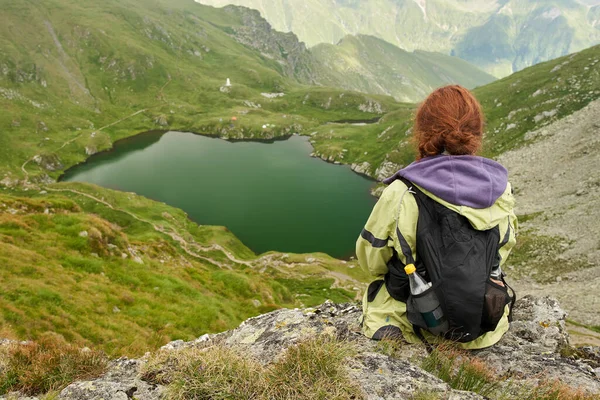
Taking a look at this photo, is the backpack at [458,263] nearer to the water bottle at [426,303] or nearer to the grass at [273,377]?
the water bottle at [426,303]

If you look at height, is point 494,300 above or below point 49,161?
above

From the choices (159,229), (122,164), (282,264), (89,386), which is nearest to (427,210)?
(89,386)

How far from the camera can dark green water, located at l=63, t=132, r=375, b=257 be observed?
280ft

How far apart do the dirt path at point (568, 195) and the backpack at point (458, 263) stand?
1284 inches

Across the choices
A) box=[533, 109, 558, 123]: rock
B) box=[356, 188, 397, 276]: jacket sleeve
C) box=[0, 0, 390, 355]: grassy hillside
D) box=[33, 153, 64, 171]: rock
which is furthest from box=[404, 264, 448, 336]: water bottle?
box=[33, 153, 64, 171]: rock

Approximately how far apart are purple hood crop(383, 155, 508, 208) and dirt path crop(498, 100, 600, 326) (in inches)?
1304

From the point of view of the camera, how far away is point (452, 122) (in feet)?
18.1

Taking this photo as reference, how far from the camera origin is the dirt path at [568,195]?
33.7 meters

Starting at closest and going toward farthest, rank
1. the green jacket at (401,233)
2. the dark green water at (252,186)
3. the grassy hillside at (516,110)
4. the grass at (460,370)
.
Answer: the green jacket at (401,233) → the grass at (460,370) → the dark green water at (252,186) → the grassy hillside at (516,110)

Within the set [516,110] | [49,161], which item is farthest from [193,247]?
[516,110]

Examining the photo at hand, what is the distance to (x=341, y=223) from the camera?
90.9 meters

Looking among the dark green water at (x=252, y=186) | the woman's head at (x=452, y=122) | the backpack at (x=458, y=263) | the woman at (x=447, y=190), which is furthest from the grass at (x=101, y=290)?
the dark green water at (x=252, y=186)

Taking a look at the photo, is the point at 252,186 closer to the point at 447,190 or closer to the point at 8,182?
the point at 8,182

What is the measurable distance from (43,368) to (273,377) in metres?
5.21
